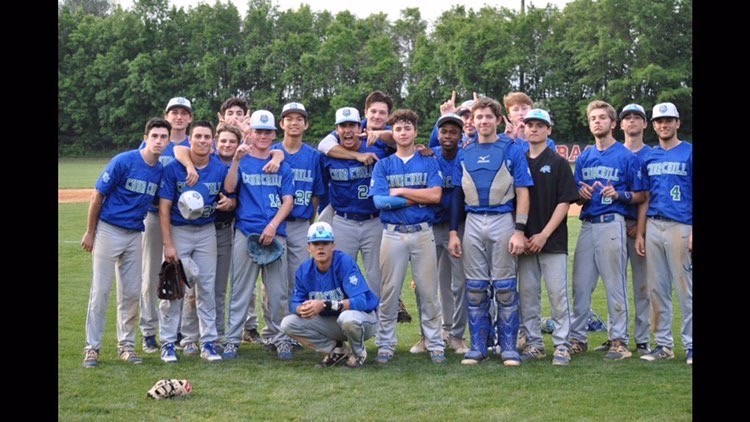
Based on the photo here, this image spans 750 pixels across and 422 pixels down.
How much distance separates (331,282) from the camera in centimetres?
675

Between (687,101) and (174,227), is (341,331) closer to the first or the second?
(174,227)

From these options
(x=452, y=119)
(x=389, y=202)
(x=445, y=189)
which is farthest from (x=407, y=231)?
(x=452, y=119)

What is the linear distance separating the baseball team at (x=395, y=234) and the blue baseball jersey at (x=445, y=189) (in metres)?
0.02

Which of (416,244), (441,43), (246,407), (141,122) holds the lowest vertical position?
(246,407)

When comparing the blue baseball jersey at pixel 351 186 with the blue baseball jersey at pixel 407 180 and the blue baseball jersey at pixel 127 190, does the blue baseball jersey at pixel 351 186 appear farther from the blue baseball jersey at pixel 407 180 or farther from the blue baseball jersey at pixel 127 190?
the blue baseball jersey at pixel 127 190

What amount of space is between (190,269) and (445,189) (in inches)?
83.2

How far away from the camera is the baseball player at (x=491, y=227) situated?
6.79m

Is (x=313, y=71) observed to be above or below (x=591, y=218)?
above

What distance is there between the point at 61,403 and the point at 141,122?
154 ft

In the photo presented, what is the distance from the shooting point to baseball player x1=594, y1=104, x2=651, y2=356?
722 centimetres

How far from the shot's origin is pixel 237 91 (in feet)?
174

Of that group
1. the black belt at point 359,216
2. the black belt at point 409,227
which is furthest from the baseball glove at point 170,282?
the black belt at point 409,227

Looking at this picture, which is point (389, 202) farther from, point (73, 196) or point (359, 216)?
point (73, 196)
